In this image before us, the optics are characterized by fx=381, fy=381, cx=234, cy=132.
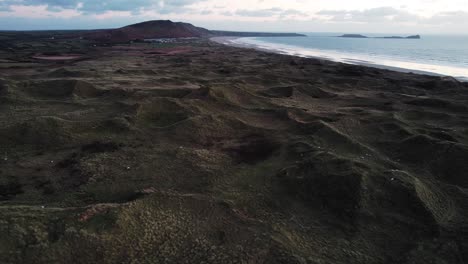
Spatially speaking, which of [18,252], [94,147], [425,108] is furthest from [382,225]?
[425,108]

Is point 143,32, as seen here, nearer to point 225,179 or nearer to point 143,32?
point 143,32

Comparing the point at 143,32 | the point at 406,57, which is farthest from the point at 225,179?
the point at 143,32

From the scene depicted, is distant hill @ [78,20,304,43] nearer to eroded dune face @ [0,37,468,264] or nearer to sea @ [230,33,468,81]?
sea @ [230,33,468,81]

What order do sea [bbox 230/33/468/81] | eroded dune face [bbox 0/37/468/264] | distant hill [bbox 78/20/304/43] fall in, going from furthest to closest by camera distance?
distant hill [bbox 78/20/304/43], sea [bbox 230/33/468/81], eroded dune face [bbox 0/37/468/264]

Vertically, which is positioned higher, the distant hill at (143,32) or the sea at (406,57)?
the distant hill at (143,32)

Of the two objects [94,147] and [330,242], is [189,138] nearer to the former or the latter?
[94,147]

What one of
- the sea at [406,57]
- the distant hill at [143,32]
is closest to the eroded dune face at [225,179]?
the sea at [406,57]

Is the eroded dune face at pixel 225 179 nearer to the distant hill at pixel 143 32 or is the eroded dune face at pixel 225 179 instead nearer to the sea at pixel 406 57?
the sea at pixel 406 57

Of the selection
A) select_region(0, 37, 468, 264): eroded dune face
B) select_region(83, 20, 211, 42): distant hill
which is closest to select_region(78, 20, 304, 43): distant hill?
select_region(83, 20, 211, 42): distant hill
